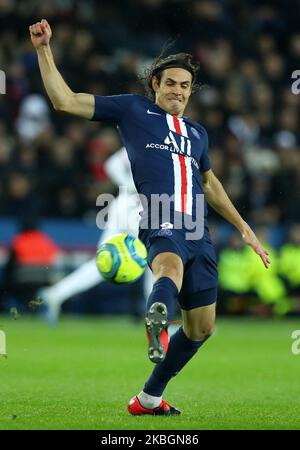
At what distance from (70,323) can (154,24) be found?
6078mm

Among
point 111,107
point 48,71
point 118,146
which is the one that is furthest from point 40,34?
point 118,146

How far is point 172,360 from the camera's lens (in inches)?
241

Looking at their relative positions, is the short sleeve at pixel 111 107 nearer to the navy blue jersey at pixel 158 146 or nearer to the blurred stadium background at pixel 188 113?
the navy blue jersey at pixel 158 146

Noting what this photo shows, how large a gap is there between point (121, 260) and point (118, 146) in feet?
31.3

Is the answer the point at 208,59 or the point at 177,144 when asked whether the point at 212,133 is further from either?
the point at 177,144

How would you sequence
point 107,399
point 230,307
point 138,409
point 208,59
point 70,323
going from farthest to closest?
point 208,59 < point 230,307 < point 70,323 < point 107,399 < point 138,409

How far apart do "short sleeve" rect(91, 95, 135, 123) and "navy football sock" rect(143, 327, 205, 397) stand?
1209mm

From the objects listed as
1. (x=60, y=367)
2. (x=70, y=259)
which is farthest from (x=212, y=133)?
(x=60, y=367)

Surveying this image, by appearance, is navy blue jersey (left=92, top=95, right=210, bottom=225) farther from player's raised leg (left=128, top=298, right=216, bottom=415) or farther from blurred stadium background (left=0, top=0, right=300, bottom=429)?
blurred stadium background (left=0, top=0, right=300, bottom=429)

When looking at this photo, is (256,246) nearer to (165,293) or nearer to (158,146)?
(158,146)

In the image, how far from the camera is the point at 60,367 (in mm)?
8906

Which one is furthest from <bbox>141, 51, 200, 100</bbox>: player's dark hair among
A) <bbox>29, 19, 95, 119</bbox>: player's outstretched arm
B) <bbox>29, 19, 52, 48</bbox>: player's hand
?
<bbox>29, 19, 52, 48</bbox>: player's hand

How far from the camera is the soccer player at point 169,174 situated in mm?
5812

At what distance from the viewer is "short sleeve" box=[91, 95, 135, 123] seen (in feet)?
19.9
